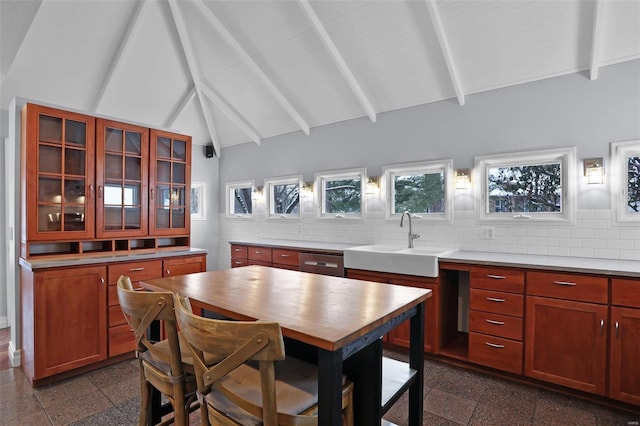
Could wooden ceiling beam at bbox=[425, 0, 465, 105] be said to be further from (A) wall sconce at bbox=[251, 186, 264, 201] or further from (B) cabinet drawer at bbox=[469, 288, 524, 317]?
(A) wall sconce at bbox=[251, 186, 264, 201]

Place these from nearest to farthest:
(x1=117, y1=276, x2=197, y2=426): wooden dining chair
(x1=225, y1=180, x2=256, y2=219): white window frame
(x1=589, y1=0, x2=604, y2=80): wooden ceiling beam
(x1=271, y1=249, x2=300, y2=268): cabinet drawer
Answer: (x1=117, y1=276, x2=197, y2=426): wooden dining chair, (x1=589, y1=0, x2=604, y2=80): wooden ceiling beam, (x1=271, y1=249, x2=300, y2=268): cabinet drawer, (x1=225, y1=180, x2=256, y2=219): white window frame

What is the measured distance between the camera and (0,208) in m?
3.78

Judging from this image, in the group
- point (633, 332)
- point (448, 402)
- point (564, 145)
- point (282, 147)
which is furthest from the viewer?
point (282, 147)

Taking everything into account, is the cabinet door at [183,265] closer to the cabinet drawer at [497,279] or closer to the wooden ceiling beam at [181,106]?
the wooden ceiling beam at [181,106]

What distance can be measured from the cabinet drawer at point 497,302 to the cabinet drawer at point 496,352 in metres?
0.23

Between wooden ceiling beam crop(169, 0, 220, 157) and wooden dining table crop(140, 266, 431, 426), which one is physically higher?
wooden ceiling beam crop(169, 0, 220, 157)

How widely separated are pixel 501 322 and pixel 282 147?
3.71 m

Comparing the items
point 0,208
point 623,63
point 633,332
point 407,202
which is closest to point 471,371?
point 633,332

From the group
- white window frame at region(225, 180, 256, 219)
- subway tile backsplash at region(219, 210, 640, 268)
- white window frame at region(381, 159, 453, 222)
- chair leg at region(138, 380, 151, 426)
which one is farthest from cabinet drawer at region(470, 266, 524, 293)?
white window frame at region(225, 180, 256, 219)

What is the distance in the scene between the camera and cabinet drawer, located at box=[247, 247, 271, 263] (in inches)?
173

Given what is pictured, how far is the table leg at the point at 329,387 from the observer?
1128 mm

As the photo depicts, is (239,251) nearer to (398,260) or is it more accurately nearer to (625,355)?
(398,260)

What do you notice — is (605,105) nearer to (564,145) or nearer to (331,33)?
(564,145)

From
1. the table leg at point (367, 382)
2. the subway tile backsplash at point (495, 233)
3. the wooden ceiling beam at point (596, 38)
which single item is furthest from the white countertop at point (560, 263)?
the table leg at point (367, 382)
